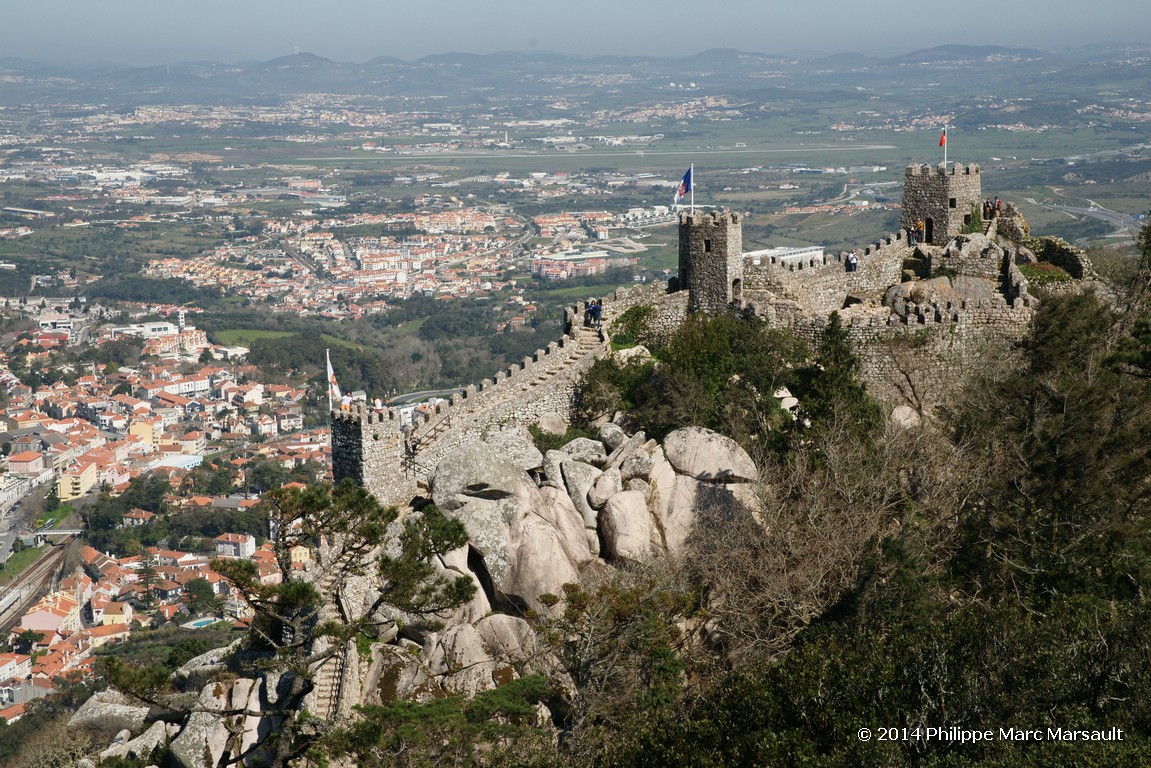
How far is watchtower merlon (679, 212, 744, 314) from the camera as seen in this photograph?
28.3m

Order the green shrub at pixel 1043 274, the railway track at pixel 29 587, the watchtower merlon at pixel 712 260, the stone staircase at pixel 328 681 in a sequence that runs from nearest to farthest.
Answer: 1. the stone staircase at pixel 328 681
2. the watchtower merlon at pixel 712 260
3. the green shrub at pixel 1043 274
4. the railway track at pixel 29 587

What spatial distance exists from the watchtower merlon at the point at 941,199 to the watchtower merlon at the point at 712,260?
560cm

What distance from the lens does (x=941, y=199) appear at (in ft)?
104

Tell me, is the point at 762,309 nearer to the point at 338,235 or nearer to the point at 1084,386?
the point at 1084,386

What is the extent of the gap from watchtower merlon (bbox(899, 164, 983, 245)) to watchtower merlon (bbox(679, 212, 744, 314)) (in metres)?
5.60

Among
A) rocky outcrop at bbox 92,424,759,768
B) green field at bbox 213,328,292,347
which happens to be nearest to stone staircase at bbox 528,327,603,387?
rocky outcrop at bbox 92,424,759,768

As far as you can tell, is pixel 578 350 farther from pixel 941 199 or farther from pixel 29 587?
pixel 29 587

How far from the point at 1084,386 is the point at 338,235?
155501 millimetres

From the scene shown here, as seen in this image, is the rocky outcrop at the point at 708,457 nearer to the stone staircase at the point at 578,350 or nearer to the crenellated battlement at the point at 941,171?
the stone staircase at the point at 578,350

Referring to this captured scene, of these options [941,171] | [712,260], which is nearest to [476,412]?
[712,260]

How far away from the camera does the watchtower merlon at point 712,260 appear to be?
28266 mm

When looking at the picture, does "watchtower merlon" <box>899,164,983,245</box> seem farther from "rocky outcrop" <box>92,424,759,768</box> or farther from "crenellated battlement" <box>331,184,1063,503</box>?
"rocky outcrop" <box>92,424,759,768</box>

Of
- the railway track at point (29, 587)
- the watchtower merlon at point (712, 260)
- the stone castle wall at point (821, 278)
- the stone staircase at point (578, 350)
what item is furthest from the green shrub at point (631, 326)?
the railway track at point (29, 587)

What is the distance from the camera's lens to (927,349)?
86.5ft
